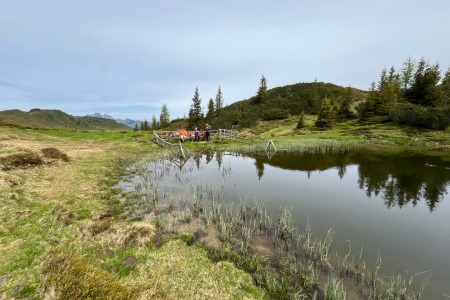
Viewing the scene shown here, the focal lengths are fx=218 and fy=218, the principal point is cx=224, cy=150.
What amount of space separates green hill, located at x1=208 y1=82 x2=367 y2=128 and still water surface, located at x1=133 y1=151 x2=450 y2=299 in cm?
5586

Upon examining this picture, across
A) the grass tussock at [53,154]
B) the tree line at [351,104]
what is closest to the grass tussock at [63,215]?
the grass tussock at [53,154]

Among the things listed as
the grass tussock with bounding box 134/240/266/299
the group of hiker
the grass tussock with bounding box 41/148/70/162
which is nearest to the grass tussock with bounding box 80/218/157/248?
the grass tussock with bounding box 134/240/266/299

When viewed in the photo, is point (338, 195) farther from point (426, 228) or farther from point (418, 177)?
point (418, 177)

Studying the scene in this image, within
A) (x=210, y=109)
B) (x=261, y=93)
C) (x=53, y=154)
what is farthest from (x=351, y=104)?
(x=53, y=154)

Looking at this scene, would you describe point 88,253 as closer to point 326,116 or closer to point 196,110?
point 326,116

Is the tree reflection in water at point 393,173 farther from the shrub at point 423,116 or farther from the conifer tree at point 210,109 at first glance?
the conifer tree at point 210,109

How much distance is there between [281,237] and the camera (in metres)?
10.0

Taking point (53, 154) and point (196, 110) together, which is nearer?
point (53, 154)

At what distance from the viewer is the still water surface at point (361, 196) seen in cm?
921

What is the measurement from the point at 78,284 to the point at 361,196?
55.9 feet

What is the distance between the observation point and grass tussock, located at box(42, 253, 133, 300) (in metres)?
5.30

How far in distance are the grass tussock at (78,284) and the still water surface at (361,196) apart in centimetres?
840

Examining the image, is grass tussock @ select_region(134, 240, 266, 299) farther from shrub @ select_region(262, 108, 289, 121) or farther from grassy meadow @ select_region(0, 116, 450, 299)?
shrub @ select_region(262, 108, 289, 121)

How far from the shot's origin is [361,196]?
15812mm
